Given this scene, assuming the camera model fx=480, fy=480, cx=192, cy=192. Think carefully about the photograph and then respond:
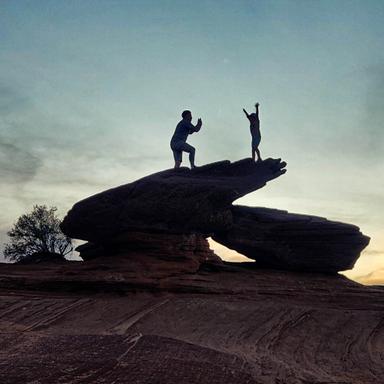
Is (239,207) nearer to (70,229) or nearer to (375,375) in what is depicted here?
(70,229)

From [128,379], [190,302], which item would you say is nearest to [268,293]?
[190,302]

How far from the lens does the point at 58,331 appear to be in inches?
676

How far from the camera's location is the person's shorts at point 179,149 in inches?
1091

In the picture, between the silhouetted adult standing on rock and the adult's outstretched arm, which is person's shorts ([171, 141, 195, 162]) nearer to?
the silhouetted adult standing on rock

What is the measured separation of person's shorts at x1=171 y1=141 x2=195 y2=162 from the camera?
1091 inches

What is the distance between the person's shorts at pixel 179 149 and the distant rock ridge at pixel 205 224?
130 cm

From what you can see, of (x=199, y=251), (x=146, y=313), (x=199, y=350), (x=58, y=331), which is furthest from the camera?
(x=199, y=251)

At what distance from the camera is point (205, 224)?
86.5 ft

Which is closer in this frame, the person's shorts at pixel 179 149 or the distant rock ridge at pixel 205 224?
the distant rock ridge at pixel 205 224

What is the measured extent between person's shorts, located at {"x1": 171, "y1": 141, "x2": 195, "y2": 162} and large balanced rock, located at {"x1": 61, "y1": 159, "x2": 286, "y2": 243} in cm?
121

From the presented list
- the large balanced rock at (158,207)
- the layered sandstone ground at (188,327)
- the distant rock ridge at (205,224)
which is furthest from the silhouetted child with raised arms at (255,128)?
the layered sandstone ground at (188,327)

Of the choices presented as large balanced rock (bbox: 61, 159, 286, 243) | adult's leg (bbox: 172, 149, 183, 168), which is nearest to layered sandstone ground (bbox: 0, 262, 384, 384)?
large balanced rock (bbox: 61, 159, 286, 243)

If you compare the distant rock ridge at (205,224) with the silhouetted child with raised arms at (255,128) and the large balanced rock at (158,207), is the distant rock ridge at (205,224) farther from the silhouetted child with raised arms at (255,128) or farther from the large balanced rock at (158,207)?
the silhouetted child with raised arms at (255,128)

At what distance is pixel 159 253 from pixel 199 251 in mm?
2653
